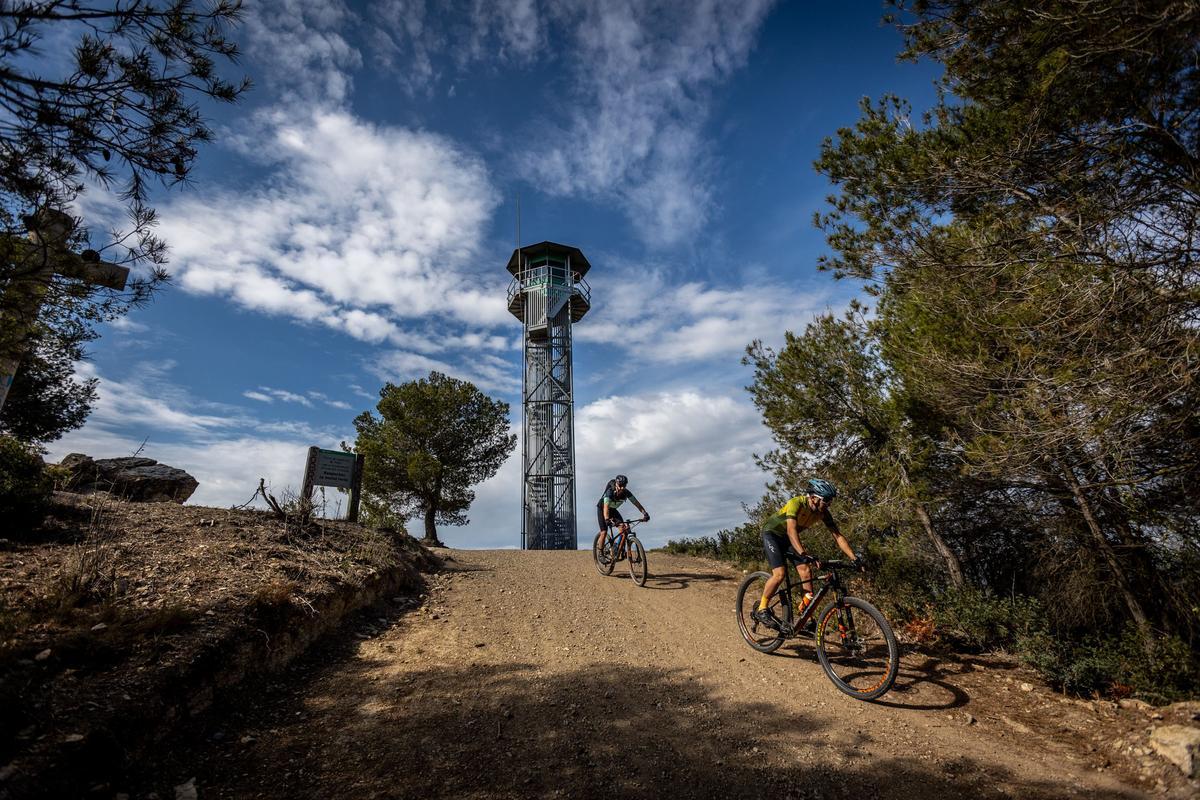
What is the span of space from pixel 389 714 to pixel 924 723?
16.4ft

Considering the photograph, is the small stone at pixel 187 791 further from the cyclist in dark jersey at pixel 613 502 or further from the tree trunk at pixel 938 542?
the tree trunk at pixel 938 542

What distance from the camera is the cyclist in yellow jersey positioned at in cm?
658

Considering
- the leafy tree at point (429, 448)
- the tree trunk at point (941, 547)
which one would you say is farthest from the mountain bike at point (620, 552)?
the leafy tree at point (429, 448)

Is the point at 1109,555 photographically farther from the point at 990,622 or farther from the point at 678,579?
the point at 678,579

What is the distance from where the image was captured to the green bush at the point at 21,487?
21.8ft

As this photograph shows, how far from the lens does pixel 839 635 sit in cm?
627

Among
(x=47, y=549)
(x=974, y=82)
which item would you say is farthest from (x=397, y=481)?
(x=974, y=82)

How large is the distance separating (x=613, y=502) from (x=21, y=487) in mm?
8797

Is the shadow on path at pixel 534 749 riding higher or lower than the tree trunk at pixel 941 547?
lower

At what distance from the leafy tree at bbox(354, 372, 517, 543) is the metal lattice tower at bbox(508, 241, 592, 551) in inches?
110

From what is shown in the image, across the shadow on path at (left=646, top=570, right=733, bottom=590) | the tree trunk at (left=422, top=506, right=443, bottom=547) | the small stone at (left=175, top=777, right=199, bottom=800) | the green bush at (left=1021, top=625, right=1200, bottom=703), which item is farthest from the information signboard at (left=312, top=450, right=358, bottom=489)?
the tree trunk at (left=422, top=506, right=443, bottom=547)

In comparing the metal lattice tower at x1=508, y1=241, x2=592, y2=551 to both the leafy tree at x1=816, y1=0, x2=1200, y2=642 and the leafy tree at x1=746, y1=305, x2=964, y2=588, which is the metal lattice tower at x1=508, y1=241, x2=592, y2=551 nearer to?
the leafy tree at x1=746, y1=305, x2=964, y2=588

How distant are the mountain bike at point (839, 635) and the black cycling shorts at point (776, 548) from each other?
122mm

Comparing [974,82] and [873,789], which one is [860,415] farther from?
[873,789]
